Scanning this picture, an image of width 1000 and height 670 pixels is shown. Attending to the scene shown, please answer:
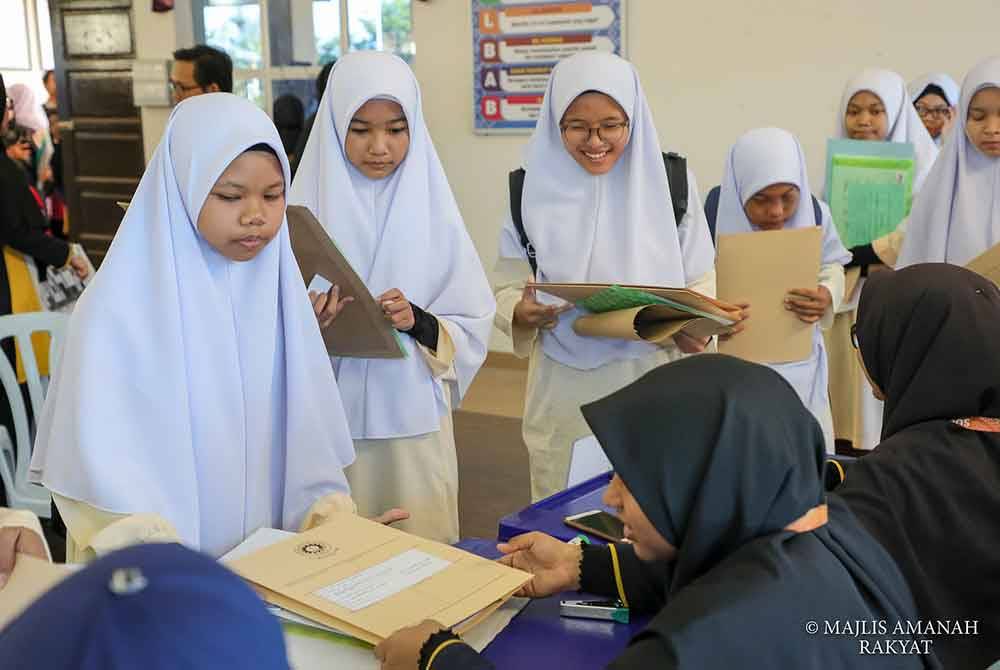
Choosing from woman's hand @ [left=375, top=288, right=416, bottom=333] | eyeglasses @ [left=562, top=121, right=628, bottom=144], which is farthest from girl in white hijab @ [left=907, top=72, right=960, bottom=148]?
woman's hand @ [left=375, top=288, right=416, bottom=333]

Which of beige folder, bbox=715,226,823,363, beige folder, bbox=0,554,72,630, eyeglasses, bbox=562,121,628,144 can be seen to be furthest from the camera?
beige folder, bbox=715,226,823,363

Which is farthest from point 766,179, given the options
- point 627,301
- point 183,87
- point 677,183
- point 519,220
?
point 183,87

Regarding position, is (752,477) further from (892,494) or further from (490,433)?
(490,433)

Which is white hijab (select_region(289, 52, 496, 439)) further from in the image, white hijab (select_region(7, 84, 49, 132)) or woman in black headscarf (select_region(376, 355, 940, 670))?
white hijab (select_region(7, 84, 49, 132))

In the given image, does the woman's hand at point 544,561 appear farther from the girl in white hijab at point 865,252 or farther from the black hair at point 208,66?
the black hair at point 208,66

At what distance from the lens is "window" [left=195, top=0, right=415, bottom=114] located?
21.6 ft

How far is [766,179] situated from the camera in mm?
3248

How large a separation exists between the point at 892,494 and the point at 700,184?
4026mm

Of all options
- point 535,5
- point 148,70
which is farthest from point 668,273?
point 148,70

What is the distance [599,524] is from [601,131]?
47.4 inches

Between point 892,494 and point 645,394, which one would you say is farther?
point 892,494

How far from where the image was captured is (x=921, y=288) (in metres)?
1.95

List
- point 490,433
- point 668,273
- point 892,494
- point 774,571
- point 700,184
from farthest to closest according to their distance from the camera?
1. point 700,184
2. point 490,433
3. point 668,273
4. point 892,494
5. point 774,571

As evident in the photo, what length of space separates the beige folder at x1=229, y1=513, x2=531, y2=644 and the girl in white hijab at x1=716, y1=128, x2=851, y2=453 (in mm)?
1749
